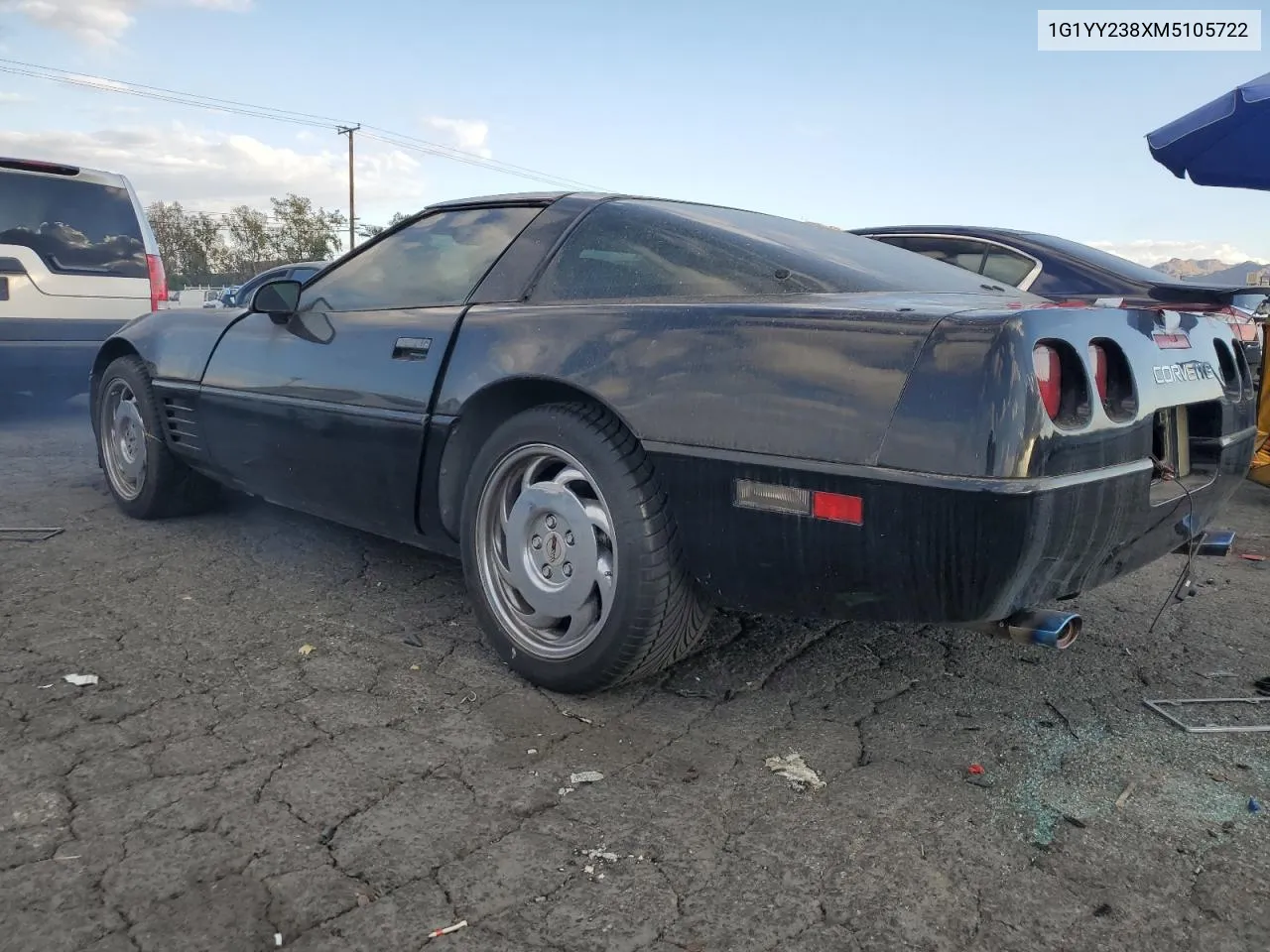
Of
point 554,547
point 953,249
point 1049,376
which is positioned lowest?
point 554,547

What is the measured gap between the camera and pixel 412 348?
114 inches

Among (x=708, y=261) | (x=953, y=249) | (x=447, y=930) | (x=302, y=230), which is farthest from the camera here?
(x=302, y=230)

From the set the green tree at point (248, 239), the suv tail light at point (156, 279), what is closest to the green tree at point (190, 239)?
the green tree at point (248, 239)

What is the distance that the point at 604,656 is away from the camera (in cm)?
237

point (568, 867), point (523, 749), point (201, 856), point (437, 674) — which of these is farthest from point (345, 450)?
point (568, 867)

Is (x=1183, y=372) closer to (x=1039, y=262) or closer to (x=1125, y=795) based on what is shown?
(x=1125, y=795)

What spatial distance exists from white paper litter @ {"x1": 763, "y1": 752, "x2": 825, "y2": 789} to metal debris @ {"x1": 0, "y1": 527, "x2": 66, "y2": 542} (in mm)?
3139

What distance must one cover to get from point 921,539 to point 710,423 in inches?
20.2

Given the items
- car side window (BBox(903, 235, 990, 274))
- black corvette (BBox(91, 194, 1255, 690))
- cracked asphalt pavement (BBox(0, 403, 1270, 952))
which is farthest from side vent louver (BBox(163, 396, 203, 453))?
car side window (BBox(903, 235, 990, 274))

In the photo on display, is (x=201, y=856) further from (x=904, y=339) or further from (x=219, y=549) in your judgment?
(x=219, y=549)

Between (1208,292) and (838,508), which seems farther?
(1208,292)

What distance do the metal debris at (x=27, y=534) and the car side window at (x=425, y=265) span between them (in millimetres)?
1518

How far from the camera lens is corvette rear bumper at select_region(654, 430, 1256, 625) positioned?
184cm

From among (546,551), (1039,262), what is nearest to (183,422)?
(546,551)
